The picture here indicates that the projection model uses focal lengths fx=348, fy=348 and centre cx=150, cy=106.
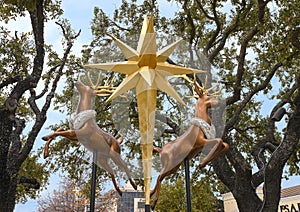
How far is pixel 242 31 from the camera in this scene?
995cm

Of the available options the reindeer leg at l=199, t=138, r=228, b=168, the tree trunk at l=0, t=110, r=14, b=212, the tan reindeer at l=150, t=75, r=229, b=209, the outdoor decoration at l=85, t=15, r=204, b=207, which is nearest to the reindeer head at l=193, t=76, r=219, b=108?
the tan reindeer at l=150, t=75, r=229, b=209

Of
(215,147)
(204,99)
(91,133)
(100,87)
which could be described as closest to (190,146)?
(215,147)

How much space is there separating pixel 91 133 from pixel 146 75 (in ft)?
2.16

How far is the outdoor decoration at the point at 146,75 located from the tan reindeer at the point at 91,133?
0.64 feet

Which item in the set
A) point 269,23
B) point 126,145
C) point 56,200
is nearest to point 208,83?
point 126,145

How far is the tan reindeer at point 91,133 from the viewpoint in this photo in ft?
9.49

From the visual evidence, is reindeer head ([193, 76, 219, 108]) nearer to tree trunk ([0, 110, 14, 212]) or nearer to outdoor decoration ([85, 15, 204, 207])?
outdoor decoration ([85, 15, 204, 207])

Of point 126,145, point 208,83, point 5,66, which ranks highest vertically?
point 5,66

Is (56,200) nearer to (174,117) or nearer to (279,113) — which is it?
(279,113)

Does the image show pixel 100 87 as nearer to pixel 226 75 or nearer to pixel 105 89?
pixel 105 89

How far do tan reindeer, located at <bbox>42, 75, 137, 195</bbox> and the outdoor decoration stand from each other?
7.6 inches

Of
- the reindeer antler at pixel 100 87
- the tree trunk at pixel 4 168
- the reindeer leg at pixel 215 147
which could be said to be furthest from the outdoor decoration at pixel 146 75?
the tree trunk at pixel 4 168

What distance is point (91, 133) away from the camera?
113 inches

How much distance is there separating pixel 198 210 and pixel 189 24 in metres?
9.29
